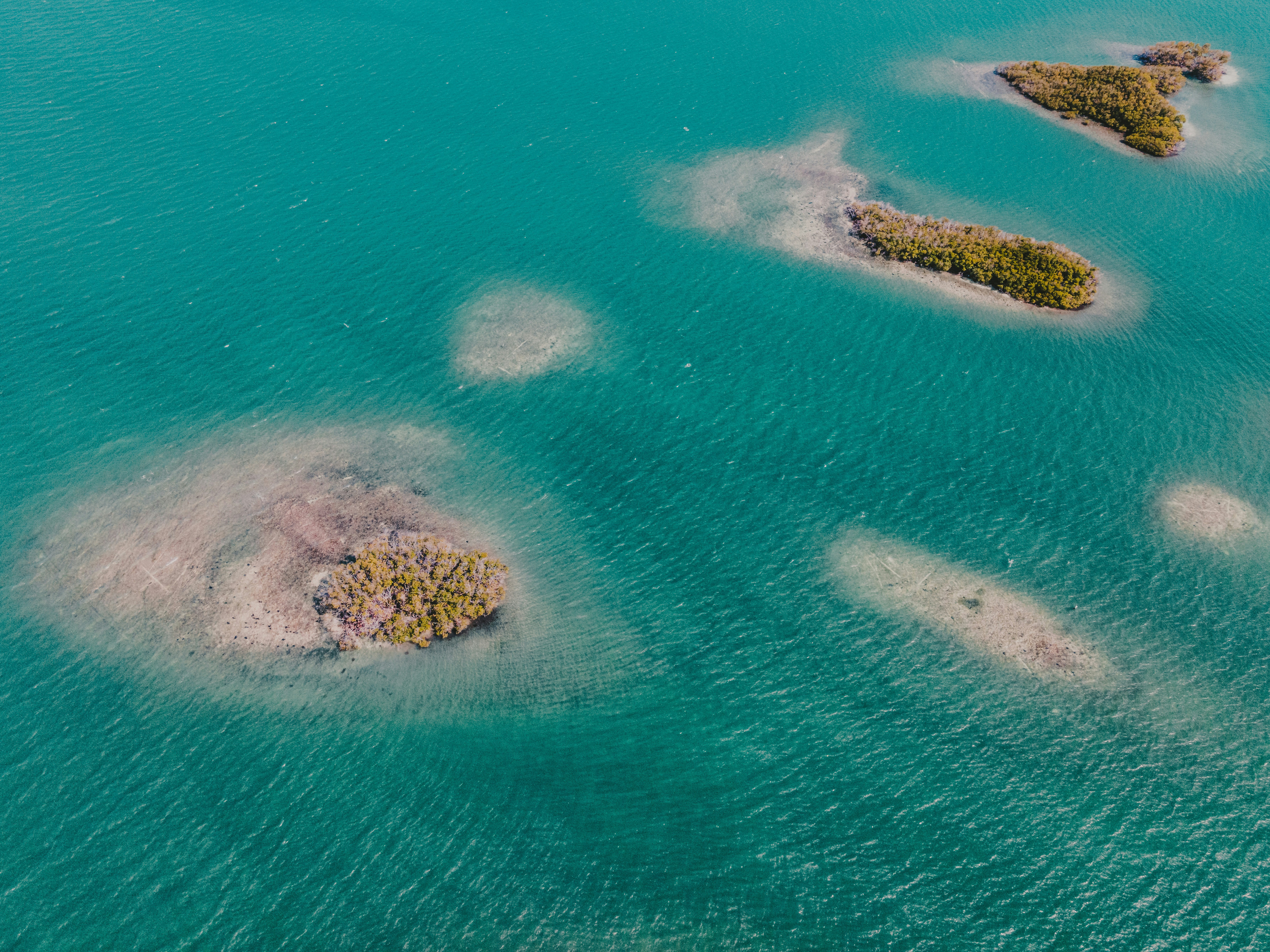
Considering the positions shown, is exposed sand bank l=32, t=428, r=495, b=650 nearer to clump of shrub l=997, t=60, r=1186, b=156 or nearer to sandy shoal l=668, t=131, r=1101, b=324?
sandy shoal l=668, t=131, r=1101, b=324

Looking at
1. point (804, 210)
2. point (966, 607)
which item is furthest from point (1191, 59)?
point (966, 607)

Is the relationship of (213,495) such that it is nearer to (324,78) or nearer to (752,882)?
(752,882)

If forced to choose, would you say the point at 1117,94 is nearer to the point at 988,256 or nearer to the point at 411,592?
the point at 988,256

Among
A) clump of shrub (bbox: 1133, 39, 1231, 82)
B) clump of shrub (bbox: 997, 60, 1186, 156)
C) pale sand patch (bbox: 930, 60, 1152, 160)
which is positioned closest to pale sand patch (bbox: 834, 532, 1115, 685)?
pale sand patch (bbox: 930, 60, 1152, 160)

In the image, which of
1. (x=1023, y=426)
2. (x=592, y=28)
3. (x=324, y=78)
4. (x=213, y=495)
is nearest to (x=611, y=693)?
(x=213, y=495)

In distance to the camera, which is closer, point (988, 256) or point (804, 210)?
point (988, 256)

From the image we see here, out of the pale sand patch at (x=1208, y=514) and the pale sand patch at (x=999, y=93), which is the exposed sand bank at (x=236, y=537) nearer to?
the pale sand patch at (x=1208, y=514)
